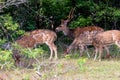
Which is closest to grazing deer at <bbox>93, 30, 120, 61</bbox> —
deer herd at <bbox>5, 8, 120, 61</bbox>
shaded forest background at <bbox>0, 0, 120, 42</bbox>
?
deer herd at <bbox>5, 8, 120, 61</bbox>

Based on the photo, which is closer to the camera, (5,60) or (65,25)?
(5,60)

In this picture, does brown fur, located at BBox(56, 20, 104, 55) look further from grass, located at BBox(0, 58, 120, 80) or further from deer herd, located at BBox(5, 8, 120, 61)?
grass, located at BBox(0, 58, 120, 80)

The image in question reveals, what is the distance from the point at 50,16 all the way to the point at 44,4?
42.4 inches

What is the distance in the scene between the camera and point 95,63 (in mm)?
14484

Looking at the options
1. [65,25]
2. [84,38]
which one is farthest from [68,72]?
[65,25]

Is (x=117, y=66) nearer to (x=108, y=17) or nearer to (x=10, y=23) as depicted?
(x=10, y=23)

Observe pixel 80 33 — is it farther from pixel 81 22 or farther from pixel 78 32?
pixel 81 22

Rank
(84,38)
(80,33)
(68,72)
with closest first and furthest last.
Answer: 1. (68,72)
2. (84,38)
3. (80,33)

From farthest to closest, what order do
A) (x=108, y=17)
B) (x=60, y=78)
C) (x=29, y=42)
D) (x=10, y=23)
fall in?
(x=108, y=17) → (x=29, y=42) → (x=10, y=23) → (x=60, y=78)

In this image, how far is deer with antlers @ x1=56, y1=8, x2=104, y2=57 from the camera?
638 inches

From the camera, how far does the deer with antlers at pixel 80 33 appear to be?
1620cm

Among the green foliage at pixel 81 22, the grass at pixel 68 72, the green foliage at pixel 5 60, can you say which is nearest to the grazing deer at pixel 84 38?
the green foliage at pixel 81 22

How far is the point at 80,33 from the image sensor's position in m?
17.0

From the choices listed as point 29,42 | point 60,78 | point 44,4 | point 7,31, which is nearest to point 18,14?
point 44,4
